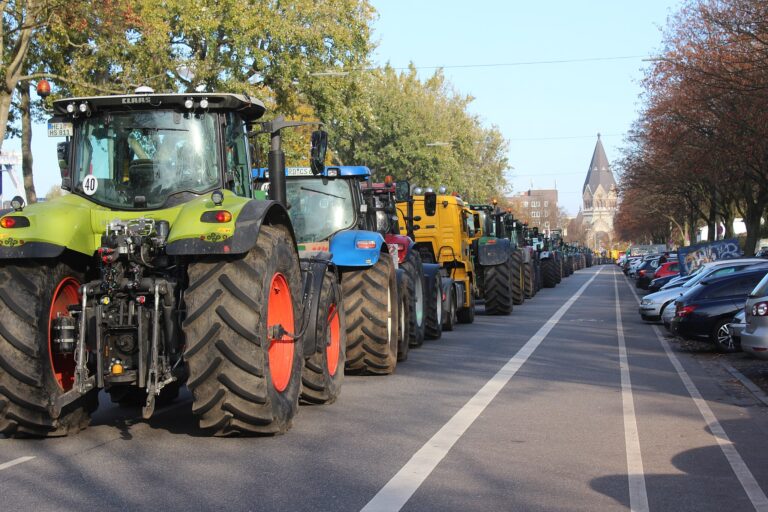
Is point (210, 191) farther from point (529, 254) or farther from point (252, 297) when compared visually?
point (529, 254)

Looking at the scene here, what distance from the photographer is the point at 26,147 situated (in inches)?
1293

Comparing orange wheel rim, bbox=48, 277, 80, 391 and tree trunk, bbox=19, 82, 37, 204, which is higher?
tree trunk, bbox=19, 82, 37, 204

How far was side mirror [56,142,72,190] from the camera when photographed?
362 inches

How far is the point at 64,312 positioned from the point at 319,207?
569cm

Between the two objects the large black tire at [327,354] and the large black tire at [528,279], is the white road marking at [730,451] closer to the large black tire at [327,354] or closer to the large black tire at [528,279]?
the large black tire at [327,354]

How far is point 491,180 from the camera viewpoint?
264ft

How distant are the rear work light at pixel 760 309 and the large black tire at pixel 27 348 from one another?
26.7 feet

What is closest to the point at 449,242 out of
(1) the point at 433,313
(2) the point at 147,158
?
(1) the point at 433,313

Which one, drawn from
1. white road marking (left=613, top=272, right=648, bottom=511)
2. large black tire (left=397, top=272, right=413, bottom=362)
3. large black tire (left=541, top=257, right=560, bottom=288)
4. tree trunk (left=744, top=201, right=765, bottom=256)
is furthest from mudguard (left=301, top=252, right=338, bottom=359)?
tree trunk (left=744, top=201, right=765, bottom=256)

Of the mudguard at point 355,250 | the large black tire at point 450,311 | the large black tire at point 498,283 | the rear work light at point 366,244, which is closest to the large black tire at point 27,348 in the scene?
the mudguard at point 355,250

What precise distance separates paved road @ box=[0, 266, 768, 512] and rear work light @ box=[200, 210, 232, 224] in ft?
5.71

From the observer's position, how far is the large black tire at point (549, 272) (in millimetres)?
47062

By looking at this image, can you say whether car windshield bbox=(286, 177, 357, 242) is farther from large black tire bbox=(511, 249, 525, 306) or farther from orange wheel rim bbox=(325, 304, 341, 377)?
large black tire bbox=(511, 249, 525, 306)

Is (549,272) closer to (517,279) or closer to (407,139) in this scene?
(407,139)
